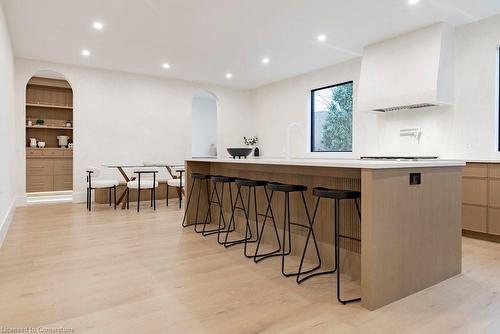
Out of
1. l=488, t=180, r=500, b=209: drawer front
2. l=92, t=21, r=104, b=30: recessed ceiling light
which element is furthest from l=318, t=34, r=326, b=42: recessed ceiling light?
l=92, t=21, r=104, b=30: recessed ceiling light

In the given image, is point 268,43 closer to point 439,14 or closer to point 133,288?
point 439,14

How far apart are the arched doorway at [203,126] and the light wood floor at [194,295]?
21.9 ft

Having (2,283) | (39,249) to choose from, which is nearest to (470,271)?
(2,283)

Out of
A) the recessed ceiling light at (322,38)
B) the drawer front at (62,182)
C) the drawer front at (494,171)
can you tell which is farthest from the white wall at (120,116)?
the drawer front at (494,171)

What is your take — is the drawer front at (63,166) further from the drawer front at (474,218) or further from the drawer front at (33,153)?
the drawer front at (474,218)

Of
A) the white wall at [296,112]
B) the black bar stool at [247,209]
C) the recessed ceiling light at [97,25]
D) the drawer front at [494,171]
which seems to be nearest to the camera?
the black bar stool at [247,209]

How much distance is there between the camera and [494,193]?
3668mm

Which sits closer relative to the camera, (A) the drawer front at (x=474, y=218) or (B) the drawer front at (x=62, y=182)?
(A) the drawer front at (x=474, y=218)

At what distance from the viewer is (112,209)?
18.7 ft

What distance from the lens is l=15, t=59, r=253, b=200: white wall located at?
608 cm

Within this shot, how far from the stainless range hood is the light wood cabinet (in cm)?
101

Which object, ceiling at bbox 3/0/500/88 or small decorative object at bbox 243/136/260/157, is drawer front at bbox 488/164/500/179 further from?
small decorative object at bbox 243/136/260/157

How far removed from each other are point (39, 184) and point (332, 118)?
6.77 metres

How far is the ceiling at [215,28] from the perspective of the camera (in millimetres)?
3799
